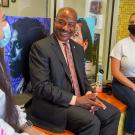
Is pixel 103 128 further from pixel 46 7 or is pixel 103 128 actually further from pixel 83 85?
pixel 46 7

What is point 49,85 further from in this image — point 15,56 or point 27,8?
point 27,8

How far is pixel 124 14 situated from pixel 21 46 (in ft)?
6.58

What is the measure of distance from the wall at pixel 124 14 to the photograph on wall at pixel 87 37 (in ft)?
3.13

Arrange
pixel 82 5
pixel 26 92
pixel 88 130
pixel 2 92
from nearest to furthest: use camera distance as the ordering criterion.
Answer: pixel 2 92 < pixel 88 130 < pixel 26 92 < pixel 82 5

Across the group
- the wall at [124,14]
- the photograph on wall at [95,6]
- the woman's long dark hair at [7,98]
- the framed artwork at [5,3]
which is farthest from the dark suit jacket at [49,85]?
the wall at [124,14]

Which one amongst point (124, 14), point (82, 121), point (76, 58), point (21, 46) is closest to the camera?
point (82, 121)

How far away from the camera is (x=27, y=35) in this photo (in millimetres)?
2254

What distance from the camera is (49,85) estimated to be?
79.8 inches

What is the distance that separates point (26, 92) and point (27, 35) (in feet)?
1.53

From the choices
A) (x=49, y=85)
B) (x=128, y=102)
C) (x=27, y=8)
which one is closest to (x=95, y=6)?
(x=27, y=8)

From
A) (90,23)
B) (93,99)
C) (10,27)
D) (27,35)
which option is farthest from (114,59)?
(10,27)

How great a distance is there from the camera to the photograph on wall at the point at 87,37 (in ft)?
9.32

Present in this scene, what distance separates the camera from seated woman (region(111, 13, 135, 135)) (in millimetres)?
2713

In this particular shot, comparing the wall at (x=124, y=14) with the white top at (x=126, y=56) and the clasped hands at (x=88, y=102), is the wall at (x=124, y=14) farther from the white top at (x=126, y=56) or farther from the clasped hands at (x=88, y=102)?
the clasped hands at (x=88, y=102)
